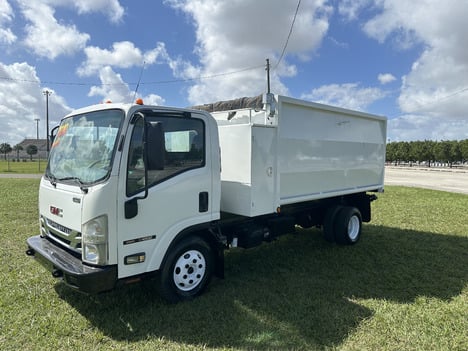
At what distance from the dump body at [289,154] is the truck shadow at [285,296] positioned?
1.09m

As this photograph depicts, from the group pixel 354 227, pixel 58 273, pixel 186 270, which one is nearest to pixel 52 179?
pixel 58 273

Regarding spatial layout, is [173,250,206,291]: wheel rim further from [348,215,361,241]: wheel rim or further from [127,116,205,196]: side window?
[348,215,361,241]: wheel rim

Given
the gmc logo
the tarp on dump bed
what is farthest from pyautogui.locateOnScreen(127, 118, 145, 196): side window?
the tarp on dump bed

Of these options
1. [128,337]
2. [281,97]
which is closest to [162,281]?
[128,337]

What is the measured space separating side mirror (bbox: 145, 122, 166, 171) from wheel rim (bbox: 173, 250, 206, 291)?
130 centimetres

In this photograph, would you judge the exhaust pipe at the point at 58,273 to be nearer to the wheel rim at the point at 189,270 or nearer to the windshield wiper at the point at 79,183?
the windshield wiper at the point at 79,183

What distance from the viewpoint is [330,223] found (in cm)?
641

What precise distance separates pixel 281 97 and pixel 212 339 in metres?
3.18

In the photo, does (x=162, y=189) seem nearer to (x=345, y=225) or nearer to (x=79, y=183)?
(x=79, y=183)

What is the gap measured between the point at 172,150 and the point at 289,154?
1939mm

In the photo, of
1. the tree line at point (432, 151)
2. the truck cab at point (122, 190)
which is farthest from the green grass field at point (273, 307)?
the tree line at point (432, 151)

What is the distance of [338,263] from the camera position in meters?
5.66

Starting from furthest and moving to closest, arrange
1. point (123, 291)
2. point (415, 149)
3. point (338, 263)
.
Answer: point (415, 149) → point (338, 263) → point (123, 291)

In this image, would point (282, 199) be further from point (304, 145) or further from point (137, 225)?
point (137, 225)
